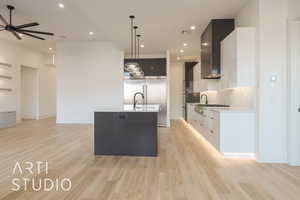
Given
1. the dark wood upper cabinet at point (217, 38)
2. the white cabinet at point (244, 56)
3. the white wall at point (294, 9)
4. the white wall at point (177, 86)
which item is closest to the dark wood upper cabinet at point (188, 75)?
the white wall at point (177, 86)

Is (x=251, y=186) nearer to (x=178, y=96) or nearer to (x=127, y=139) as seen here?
(x=127, y=139)

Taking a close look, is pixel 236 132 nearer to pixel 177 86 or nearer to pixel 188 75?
pixel 188 75

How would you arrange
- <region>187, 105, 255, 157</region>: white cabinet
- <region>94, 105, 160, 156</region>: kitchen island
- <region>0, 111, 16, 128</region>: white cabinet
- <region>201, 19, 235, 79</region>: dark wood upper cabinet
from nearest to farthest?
<region>187, 105, 255, 157</region>: white cabinet, <region>94, 105, 160, 156</region>: kitchen island, <region>201, 19, 235, 79</region>: dark wood upper cabinet, <region>0, 111, 16, 128</region>: white cabinet

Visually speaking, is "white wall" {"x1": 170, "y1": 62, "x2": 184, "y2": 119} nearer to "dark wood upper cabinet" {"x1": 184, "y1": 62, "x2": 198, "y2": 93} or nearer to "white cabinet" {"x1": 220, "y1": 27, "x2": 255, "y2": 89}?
"dark wood upper cabinet" {"x1": 184, "y1": 62, "x2": 198, "y2": 93}

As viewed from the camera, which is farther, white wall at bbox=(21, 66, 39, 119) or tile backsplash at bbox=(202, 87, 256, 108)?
white wall at bbox=(21, 66, 39, 119)

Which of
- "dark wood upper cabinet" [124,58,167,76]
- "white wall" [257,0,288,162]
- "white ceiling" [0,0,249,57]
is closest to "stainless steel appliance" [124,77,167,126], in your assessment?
"dark wood upper cabinet" [124,58,167,76]

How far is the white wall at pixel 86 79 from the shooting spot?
24.3ft

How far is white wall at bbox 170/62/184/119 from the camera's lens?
9562mm

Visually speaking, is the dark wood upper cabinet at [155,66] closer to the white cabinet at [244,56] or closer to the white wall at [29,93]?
the white cabinet at [244,56]

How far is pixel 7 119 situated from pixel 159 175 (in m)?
7.01

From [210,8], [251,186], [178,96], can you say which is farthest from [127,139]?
[178,96]

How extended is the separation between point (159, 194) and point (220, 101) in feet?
12.9

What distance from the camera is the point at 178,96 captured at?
9.62m

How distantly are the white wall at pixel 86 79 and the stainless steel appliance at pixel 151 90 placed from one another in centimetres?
33
